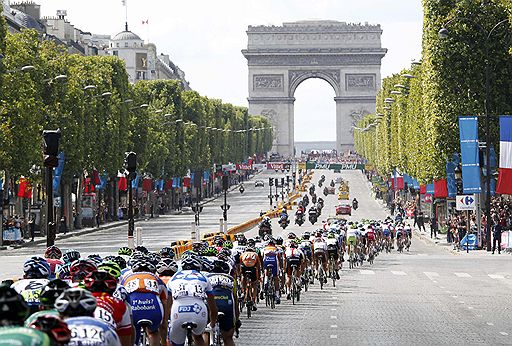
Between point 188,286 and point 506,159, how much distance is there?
37.6m

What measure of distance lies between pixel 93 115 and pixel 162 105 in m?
42.0

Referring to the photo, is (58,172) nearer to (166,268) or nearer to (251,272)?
(251,272)

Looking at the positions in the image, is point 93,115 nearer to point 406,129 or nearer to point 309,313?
point 406,129

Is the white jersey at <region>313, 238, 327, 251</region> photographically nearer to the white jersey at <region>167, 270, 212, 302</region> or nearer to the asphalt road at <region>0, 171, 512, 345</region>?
the asphalt road at <region>0, 171, 512, 345</region>

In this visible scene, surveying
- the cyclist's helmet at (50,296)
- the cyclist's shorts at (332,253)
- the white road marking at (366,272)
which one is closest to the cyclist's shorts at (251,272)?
the cyclist's shorts at (332,253)

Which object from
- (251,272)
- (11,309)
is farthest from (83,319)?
(251,272)

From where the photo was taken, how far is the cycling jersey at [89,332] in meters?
11.4

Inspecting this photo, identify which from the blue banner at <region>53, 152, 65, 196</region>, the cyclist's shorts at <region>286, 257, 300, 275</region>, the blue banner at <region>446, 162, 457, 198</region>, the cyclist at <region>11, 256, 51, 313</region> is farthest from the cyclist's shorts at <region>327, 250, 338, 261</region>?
the blue banner at <region>53, 152, 65, 196</region>

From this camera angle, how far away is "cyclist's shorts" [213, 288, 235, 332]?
19391mm

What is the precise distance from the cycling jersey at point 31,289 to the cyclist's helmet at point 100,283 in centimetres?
89

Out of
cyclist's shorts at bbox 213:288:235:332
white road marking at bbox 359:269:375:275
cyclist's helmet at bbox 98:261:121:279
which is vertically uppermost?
cyclist's helmet at bbox 98:261:121:279

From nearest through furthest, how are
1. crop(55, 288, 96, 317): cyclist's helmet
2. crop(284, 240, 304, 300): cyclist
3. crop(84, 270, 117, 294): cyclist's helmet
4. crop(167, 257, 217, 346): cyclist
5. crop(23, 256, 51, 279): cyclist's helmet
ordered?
1. crop(55, 288, 96, 317): cyclist's helmet
2. crop(84, 270, 117, 294): cyclist's helmet
3. crop(23, 256, 51, 279): cyclist's helmet
4. crop(167, 257, 217, 346): cyclist
5. crop(284, 240, 304, 300): cyclist

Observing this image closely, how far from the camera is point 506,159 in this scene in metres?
53.4

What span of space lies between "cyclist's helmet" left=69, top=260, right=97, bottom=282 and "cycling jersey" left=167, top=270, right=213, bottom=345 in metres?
1.06
